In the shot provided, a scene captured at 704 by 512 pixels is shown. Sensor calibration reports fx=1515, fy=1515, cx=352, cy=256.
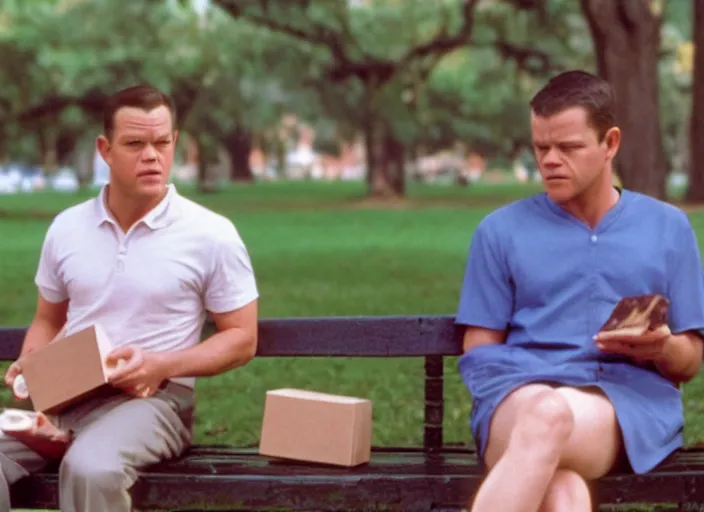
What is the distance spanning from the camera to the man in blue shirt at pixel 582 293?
14.3 feet

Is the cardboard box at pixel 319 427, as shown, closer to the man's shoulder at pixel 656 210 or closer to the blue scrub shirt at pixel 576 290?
the blue scrub shirt at pixel 576 290

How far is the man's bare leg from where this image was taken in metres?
3.96

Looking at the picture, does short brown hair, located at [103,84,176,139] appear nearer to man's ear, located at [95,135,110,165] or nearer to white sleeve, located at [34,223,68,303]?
man's ear, located at [95,135,110,165]

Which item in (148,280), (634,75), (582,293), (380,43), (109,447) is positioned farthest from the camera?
(380,43)

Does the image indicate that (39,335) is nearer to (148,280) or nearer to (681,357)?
(148,280)

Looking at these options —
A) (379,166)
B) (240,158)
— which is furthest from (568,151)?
(240,158)

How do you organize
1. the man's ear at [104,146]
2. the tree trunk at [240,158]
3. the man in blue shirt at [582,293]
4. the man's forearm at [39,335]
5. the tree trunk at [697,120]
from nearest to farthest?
the man in blue shirt at [582,293]
the man's ear at [104,146]
the man's forearm at [39,335]
the tree trunk at [697,120]
the tree trunk at [240,158]

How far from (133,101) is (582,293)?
4.92 ft

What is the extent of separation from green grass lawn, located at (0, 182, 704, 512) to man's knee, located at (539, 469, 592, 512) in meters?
1.29

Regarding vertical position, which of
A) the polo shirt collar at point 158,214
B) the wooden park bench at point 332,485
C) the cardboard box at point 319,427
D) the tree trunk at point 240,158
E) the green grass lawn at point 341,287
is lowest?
the tree trunk at point 240,158

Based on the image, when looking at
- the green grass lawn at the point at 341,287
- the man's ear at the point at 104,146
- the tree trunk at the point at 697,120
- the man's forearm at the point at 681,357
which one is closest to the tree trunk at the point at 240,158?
the green grass lawn at the point at 341,287

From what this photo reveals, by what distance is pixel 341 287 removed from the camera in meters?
14.0

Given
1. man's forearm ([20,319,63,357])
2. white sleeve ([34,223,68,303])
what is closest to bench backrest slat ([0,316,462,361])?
man's forearm ([20,319,63,357])

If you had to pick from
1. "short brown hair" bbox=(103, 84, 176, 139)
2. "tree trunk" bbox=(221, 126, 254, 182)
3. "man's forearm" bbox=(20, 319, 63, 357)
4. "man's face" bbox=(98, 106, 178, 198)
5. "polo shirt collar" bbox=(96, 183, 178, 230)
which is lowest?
"tree trunk" bbox=(221, 126, 254, 182)
